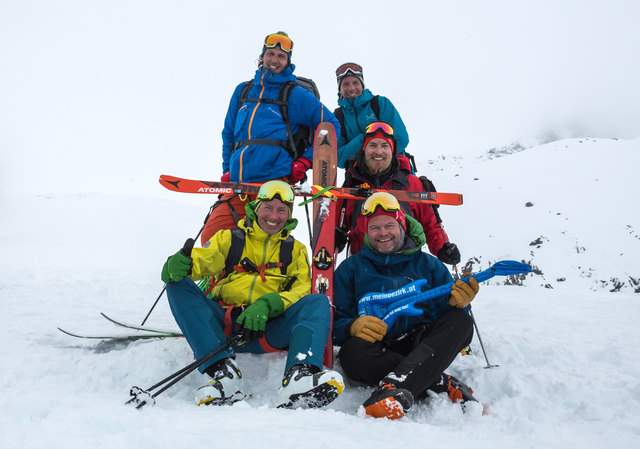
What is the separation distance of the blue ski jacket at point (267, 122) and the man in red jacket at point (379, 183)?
545 millimetres

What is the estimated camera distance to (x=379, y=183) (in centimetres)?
415

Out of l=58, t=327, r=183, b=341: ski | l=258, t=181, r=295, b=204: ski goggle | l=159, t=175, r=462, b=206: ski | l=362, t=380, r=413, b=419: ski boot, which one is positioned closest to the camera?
l=362, t=380, r=413, b=419: ski boot

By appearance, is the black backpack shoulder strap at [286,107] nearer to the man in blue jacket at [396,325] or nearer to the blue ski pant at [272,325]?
the man in blue jacket at [396,325]

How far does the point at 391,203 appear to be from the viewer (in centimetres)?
314

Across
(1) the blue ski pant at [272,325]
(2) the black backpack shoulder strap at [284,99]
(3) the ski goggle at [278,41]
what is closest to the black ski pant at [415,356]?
(1) the blue ski pant at [272,325]

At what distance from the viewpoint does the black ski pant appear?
7.61 feet

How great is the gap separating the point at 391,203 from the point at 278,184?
2.91 feet

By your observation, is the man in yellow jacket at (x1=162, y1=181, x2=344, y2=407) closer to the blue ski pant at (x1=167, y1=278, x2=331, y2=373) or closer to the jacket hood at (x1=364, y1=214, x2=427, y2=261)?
the blue ski pant at (x1=167, y1=278, x2=331, y2=373)

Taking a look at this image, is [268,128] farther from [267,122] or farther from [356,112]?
[356,112]

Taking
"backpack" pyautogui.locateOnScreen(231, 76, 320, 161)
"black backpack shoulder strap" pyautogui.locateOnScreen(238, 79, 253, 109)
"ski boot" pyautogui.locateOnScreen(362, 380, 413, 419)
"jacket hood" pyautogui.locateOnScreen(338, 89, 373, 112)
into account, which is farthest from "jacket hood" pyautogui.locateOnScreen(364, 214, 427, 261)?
"black backpack shoulder strap" pyautogui.locateOnScreen(238, 79, 253, 109)

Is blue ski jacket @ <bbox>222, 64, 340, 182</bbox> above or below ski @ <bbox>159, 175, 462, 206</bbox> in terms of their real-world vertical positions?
above

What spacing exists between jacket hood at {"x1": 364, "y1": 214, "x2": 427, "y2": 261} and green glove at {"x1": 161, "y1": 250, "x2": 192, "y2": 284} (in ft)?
4.38

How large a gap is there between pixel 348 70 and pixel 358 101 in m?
0.40

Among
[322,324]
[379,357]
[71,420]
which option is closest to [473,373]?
[379,357]
